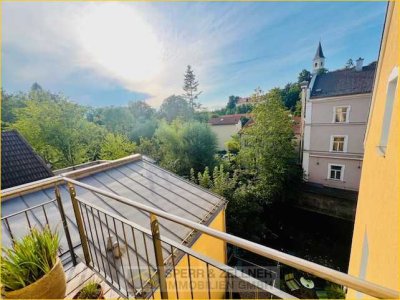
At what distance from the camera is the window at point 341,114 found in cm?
1026

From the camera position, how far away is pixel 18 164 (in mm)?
6008

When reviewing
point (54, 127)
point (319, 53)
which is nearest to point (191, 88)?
point (319, 53)

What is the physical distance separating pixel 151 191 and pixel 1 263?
319cm

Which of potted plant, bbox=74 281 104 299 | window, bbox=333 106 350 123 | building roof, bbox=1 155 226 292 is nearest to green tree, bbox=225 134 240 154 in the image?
window, bbox=333 106 350 123

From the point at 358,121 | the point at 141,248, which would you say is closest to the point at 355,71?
the point at 358,121

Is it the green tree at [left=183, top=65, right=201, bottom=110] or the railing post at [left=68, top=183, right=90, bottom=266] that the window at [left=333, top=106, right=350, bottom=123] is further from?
the green tree at [left=183, top=65, right=201, bottom=110]

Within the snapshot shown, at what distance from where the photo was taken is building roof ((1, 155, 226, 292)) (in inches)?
125

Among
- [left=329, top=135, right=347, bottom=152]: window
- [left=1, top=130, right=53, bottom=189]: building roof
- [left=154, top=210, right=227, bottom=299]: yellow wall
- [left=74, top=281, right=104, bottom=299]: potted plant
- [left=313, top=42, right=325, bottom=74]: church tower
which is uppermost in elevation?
[left=313, top=42, right=325, bottom=74]: church tower

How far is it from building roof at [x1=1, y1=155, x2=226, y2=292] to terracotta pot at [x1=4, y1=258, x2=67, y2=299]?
3.61ft

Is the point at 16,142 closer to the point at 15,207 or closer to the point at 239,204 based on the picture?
the point at 15,207

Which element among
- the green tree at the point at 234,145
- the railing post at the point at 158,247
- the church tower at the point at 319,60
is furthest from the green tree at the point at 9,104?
the church tower at the point at 319,60

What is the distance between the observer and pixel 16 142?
21.7 ft

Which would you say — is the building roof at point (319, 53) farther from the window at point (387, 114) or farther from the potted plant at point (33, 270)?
the potted plant at point (33, 270)

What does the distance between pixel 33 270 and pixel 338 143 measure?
1332 centimetres
